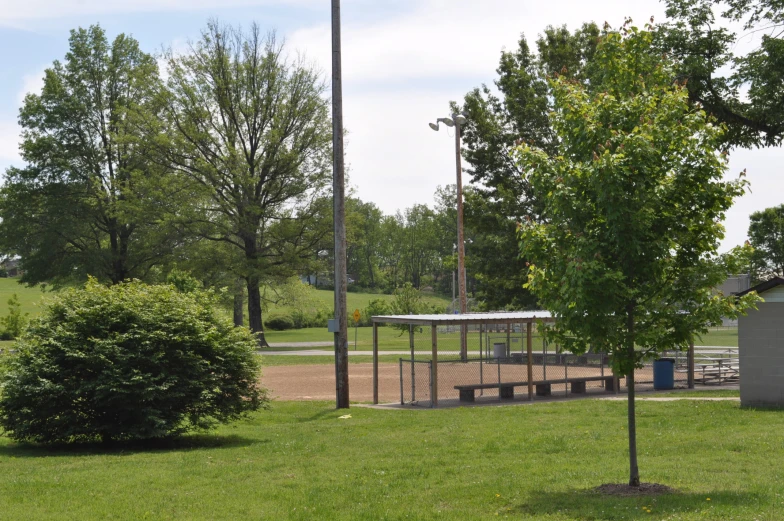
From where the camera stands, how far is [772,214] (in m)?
81.2

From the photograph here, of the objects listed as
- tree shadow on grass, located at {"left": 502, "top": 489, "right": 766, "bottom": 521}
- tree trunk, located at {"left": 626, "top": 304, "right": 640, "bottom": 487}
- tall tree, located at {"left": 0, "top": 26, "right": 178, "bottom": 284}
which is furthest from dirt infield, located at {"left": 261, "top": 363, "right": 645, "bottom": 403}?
tall tree, located at {"left": 0, "top": 26, "right": 178, "bottom": 284}

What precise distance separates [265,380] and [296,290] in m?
24.8

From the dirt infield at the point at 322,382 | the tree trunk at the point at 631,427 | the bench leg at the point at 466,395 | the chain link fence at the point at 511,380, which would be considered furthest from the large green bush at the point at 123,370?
the bench leg at the point at 466,395

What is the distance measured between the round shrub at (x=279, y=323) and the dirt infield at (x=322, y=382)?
43228 millimetres

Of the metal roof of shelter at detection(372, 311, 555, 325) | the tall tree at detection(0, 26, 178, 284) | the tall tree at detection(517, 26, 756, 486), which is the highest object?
the tall tree at detection(0, 26, 178, 284)

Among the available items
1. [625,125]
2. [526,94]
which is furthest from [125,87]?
[625,125]

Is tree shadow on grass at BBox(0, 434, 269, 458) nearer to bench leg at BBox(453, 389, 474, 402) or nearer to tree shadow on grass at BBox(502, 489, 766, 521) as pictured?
tree shadow on grass at BBox(502, 489, 766, 521)

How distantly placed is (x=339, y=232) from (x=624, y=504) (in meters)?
12.1

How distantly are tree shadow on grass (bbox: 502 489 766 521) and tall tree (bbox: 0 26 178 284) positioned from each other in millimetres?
51800

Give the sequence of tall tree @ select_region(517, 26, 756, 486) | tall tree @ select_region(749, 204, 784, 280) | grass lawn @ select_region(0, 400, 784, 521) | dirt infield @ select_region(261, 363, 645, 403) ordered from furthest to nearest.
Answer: tall tree @ select_region(749, 204, 784, 280) → dirt infield @ select_region(261, 363, 645, 403) → tall tree @ select_region(517, 26, 756, 486) → grass lawn @ select_region(0, 400, 784, 521)

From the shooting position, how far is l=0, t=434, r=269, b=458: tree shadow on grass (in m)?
13.9

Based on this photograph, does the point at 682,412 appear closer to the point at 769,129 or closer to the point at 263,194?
the point at 769,129

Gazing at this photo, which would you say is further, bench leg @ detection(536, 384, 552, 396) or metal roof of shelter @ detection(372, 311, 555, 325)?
bench leg @ detection(536, 384, 552, 396)

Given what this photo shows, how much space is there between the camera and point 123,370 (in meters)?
14.0
